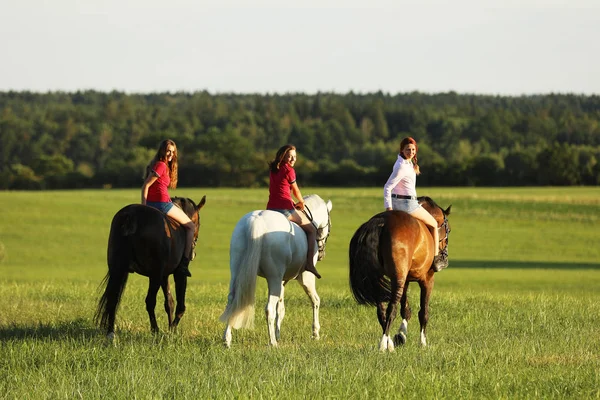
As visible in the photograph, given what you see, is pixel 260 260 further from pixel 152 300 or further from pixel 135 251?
pixel 152 300

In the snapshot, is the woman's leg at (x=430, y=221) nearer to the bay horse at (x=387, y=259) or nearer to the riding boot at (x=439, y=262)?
the riding boot at (x=439, y=262)

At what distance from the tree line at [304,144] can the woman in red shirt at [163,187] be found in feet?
285

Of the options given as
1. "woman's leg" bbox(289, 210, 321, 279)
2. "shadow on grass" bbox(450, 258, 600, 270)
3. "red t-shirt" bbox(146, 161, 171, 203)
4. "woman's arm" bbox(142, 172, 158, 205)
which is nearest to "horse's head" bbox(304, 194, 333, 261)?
"woman's leg" bbox(289, 210, 321, 279)

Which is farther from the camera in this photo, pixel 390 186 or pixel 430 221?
pixel 430 221

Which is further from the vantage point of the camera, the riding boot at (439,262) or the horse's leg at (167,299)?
the horse's leg at (167,299)

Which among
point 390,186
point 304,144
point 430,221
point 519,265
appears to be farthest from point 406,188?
point 304,144

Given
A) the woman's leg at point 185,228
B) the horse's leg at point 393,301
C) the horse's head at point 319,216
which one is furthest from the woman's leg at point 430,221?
the woman's leg at point 185,228

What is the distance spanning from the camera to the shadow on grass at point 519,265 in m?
37.2

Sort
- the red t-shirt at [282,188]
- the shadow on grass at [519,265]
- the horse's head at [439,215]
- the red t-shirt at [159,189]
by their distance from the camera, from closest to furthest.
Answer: the red t-shirt at [282,188] < the horse's head at [439,215] < the red t-shirt at [159,189] < the shadow on grass at [519,265]

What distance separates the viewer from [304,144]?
147750mm

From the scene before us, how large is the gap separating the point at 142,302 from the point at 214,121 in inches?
5855

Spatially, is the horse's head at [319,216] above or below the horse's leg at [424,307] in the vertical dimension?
above

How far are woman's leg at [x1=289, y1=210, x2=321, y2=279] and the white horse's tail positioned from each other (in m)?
0.92

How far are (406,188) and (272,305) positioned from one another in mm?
2277
